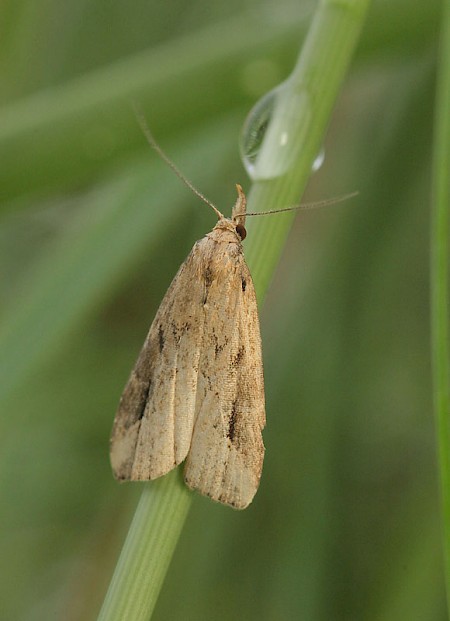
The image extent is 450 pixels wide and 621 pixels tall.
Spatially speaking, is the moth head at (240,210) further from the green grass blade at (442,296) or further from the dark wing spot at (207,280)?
the green grass blade at (442,296)

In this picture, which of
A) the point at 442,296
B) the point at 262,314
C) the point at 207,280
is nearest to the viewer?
the point at 442,296

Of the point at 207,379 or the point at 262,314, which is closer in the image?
the point at 207,379

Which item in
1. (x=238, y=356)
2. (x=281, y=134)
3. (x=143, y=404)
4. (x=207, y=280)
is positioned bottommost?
(x=143, y=404)

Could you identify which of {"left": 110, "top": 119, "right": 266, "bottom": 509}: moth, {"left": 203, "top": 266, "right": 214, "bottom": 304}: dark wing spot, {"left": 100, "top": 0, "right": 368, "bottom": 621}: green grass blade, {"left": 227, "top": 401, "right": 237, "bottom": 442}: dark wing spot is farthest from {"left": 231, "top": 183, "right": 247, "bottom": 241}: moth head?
{"left": 227, "top": 401, "right": 237, "bottom": 442}: dark wing spot

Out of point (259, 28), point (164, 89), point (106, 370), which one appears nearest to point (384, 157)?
point (259, 28)

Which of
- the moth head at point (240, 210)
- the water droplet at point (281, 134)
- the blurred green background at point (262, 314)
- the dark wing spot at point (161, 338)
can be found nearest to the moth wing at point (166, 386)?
the dark wing spot at point (161, 338)

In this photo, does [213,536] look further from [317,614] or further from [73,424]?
[73,424]

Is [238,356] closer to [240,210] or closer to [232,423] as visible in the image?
[232,423]

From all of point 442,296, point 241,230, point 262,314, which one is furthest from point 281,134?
point 262,314
